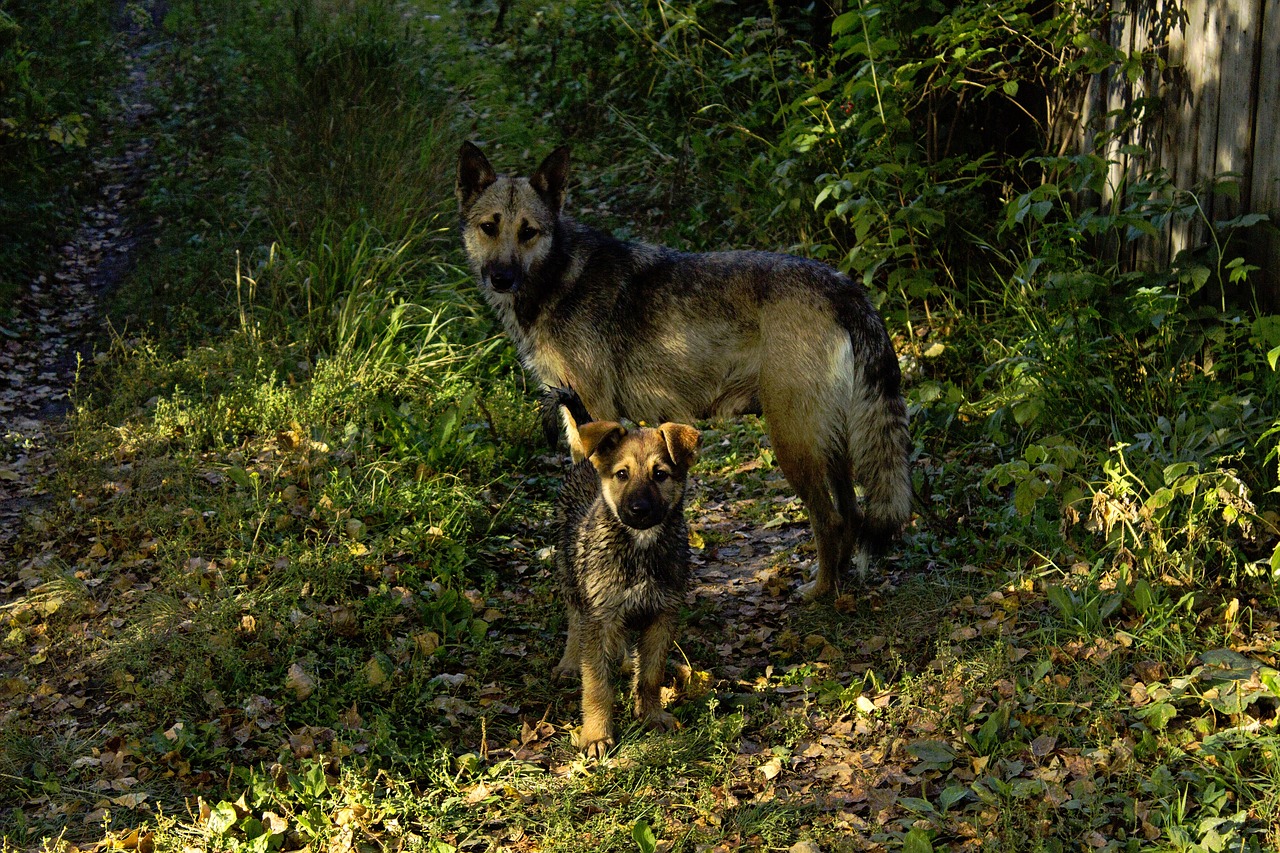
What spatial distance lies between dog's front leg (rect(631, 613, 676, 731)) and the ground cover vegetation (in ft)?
0.42

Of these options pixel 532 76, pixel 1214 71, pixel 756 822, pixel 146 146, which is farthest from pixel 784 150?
pixel 146 146

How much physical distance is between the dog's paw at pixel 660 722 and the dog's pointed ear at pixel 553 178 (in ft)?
10.9

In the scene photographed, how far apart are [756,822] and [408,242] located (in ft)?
21.6

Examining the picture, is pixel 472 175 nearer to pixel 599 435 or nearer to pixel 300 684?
pixel 599 435

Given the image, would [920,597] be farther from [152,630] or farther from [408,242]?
[408,242]

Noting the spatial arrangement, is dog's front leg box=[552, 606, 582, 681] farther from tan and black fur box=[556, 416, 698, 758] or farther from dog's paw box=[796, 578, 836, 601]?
dog's paw box=[796, 578, 836, 601]

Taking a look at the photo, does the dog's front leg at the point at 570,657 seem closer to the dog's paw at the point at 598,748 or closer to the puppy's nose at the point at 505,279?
the dog's paw at the point at 598,748

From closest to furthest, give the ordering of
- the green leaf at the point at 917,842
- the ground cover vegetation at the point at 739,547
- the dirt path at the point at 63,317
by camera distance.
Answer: the green leaf at the point at 917,842, the ground cover vegetation at the point at 739,547, the dirt path at the point at 63,317

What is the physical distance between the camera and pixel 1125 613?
5293mm

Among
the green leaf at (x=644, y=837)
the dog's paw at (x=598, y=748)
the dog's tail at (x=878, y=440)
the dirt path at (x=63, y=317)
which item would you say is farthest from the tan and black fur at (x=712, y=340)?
the dirt path at (x=63, y=317)

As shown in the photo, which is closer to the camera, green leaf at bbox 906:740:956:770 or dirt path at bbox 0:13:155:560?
green leaf at bbox 906:740:956:770

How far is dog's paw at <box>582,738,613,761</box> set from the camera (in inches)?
195

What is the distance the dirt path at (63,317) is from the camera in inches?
325

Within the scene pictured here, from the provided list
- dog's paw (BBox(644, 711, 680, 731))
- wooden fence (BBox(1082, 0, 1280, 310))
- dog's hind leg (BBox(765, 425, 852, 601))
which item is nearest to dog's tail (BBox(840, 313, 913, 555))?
dog's hind leg (BBox(765, 425, 852, 601))
